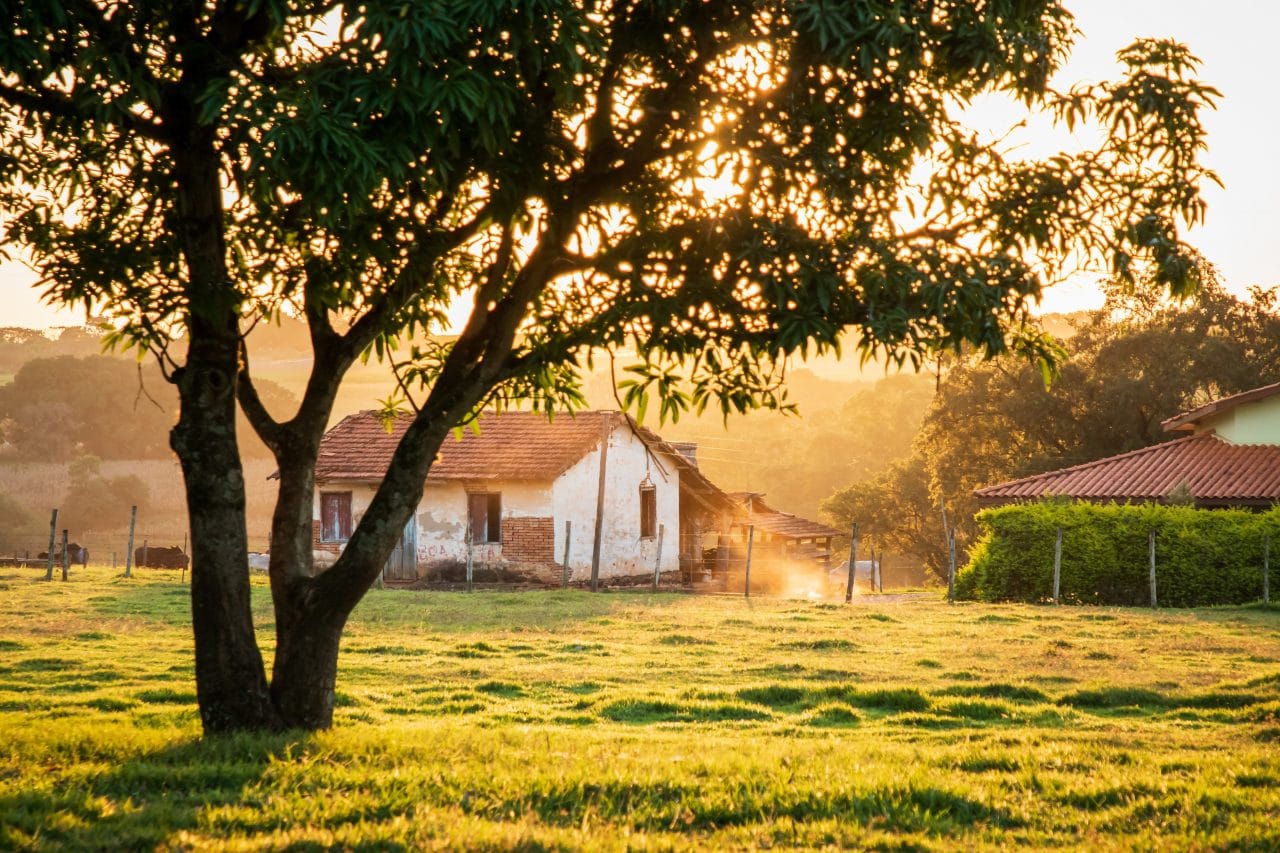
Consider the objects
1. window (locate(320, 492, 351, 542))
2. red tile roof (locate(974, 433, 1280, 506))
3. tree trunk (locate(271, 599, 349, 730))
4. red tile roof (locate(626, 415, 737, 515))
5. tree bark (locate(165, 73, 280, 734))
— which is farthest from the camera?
red tile roof (locate(626, 415, 737, 515))

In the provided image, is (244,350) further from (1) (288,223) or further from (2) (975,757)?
(2) (975,757)

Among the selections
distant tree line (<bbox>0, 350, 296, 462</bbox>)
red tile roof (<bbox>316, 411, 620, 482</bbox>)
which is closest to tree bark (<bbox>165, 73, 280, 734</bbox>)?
red tile roof (<bbox>316, 411, 620, 482</bbox>)

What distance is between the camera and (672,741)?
388 inches

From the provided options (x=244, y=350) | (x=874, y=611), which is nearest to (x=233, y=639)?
(x=244, y=350)

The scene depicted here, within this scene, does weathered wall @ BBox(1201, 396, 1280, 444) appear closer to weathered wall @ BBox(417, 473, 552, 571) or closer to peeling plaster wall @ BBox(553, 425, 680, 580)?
peeling plaster wall @ BBox(553, 425, 680, 580)

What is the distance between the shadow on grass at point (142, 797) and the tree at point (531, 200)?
87 centimetres

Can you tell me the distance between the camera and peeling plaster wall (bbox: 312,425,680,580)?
118ft

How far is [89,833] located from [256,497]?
224 ft

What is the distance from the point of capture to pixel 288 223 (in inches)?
355

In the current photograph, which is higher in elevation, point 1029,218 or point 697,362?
point 1029,218

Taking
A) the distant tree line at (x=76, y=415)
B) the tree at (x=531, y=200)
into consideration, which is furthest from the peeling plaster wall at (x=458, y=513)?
the distant tree line at (x=76, y=415)

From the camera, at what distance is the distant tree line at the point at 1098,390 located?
45.0m

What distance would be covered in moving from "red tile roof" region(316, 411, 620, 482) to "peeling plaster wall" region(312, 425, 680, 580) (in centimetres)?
51

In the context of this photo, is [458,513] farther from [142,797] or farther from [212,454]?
[142,797]
